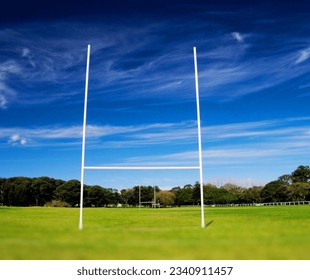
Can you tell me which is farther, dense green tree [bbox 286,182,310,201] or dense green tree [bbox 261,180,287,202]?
dense green tree [bbox 261,180,287,202]

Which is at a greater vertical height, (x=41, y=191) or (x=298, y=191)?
(x=41, y=191)

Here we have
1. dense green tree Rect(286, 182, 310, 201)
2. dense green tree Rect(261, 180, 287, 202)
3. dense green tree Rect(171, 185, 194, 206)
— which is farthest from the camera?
dense green tree Rect(171, 185, 194, 206)

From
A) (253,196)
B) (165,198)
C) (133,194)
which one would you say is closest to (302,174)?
(253,196)

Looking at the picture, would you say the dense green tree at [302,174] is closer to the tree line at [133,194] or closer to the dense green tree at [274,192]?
the tree line at [133,194]

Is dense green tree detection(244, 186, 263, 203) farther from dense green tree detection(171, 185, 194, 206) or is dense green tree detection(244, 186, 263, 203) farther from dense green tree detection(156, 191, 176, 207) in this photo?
dense green tree detection(156, 191, 176, 207)

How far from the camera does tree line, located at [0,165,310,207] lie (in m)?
50.9

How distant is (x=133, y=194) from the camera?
55.8m

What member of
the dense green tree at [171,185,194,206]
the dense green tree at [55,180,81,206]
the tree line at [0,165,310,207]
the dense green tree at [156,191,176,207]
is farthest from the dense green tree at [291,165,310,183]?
the dense green tree at [55,180,81,206]

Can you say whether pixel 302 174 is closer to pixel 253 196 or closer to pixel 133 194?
pixel 253 196

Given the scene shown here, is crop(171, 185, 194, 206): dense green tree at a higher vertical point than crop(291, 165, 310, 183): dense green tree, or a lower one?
lower

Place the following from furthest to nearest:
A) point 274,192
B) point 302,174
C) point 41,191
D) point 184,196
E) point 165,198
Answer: point 302,174
point 184,196
point 41,191
point 165,198
point 274,192

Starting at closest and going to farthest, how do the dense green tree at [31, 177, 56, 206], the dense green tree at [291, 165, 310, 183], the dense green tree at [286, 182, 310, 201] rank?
the dense green tree at [286, 182, 310, 201], the dense green tree at [31, 177, 56, 206], the dense green tree at [291, 165, 310, 183]

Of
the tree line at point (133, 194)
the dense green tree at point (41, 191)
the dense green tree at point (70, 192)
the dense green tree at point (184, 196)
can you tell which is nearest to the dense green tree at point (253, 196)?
the tree line at point (133, 194)
